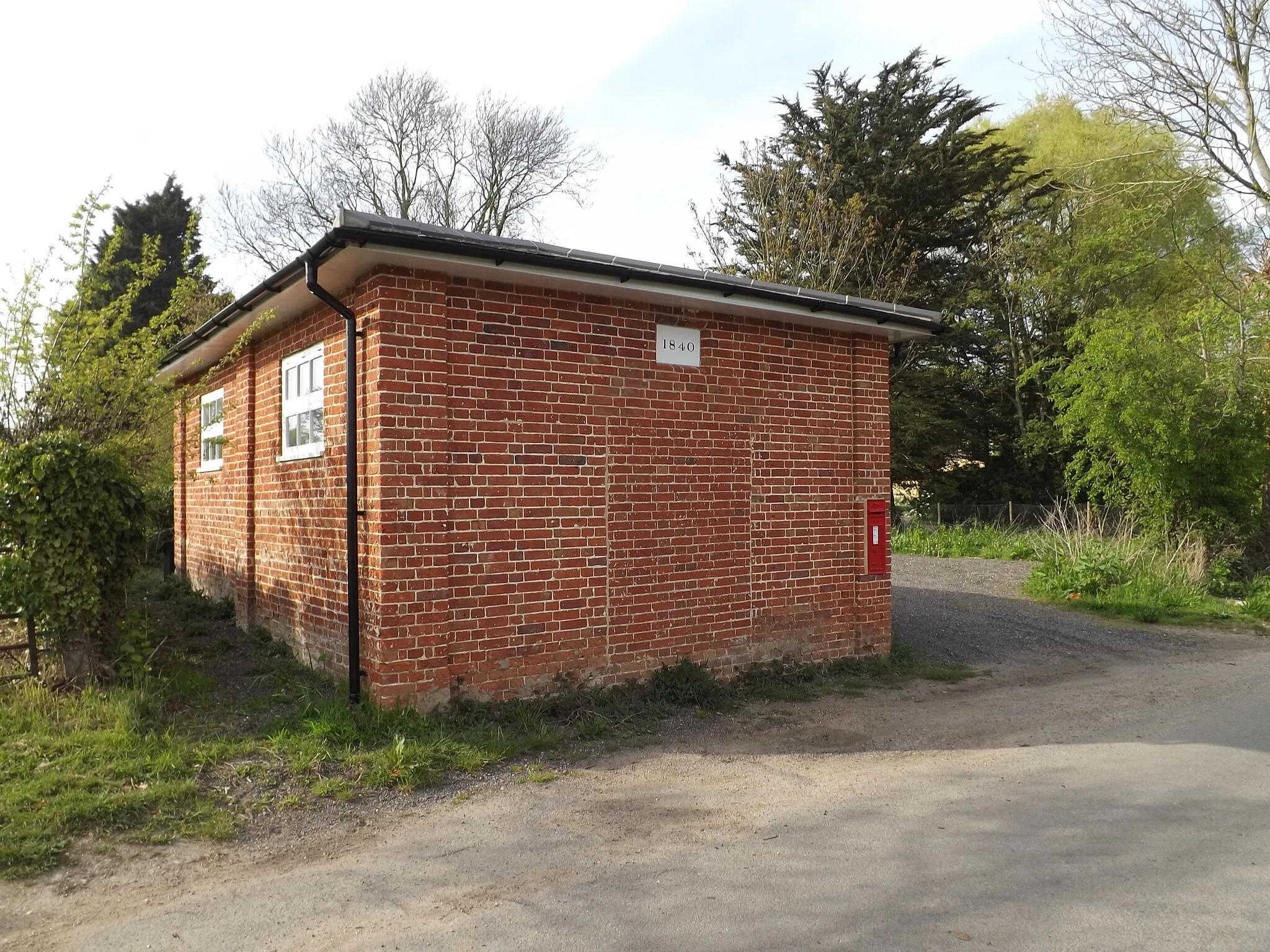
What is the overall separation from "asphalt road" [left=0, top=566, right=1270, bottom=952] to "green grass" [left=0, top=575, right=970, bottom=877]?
427 mm

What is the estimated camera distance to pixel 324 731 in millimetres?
5629

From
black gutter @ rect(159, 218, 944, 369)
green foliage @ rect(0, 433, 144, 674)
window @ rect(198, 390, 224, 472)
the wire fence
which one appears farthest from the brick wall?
the wire fence

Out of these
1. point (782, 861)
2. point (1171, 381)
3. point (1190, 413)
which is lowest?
point (782, 861)

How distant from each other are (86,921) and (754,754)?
12.6 feet

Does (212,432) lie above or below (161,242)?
below

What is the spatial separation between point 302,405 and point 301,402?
0.03 meters

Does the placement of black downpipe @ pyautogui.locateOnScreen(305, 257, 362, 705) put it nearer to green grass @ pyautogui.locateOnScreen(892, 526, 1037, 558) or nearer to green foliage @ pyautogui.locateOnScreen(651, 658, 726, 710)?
green foliage @ pyautogui.locateOnScreen(651, 658, 726, 710)

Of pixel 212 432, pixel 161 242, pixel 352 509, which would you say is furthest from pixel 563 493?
pixel 161 242

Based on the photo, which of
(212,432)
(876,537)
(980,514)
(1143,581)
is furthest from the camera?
(980,514)

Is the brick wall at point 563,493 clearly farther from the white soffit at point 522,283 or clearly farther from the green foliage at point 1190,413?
the green foliage at point 1190,413

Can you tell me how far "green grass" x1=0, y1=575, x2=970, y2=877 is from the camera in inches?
179

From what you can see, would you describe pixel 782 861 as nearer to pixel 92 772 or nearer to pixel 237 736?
pixel 237 736

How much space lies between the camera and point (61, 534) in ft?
20.6

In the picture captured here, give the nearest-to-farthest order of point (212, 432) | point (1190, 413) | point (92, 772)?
point (92, 772)
point (212, 432)
point (1190, 413)
